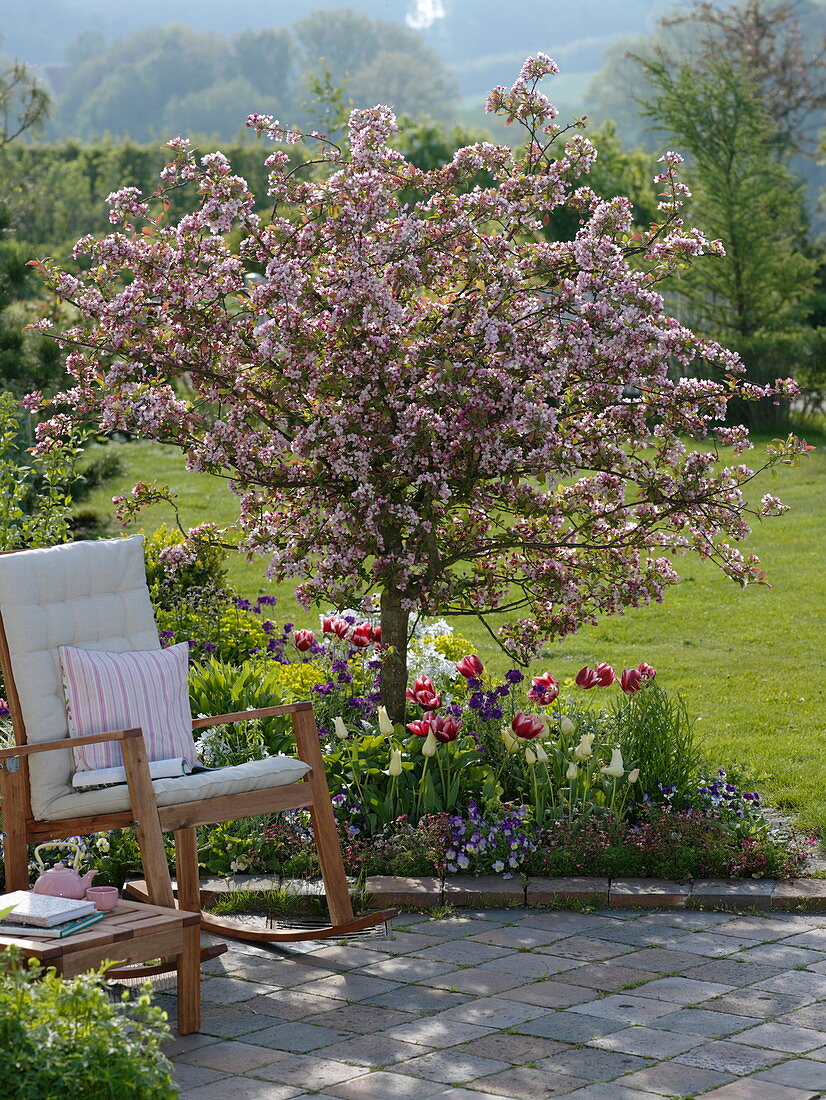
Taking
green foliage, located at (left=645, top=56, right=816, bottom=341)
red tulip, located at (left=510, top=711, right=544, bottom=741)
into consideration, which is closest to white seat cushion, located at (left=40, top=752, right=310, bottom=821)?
red tulip, located at (left=510, top=711, right=544, bottom=741)

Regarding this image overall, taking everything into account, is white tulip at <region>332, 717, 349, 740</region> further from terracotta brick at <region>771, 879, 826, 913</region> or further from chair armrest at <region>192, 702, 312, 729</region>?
terracotta brick at <region>771, 879, 826, 913</region>

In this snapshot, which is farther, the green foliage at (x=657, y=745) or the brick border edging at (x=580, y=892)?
the green foliage at (x=657, y=745)

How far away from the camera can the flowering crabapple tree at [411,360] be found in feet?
15.9

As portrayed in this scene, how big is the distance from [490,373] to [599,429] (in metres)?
0.61

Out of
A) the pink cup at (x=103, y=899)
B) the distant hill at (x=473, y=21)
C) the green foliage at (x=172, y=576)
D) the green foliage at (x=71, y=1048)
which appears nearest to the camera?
the green foliage at (x=71, y=1048)

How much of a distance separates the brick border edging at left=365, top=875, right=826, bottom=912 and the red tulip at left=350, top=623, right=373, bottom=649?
1.29m

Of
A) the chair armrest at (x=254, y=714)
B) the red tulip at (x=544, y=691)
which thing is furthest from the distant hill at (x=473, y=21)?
the chair armrest at (x=254, y=714)

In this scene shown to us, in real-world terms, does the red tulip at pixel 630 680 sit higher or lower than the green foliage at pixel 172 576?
lower

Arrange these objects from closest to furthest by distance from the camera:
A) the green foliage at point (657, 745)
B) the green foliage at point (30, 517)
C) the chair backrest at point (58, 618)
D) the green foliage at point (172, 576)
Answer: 1. the chair backrest at point (58, 618)
2. the green foliage at point (657, 745)
3. the green foliage at point (30, 517)
4. the green foliage at point (172, 576)

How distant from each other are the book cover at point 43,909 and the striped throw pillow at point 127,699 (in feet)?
1.94

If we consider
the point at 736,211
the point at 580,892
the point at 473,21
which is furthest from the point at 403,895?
the point at 473,21

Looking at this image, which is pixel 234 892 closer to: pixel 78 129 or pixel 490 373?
pixel 490 373

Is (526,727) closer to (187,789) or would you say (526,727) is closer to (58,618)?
(187,789)

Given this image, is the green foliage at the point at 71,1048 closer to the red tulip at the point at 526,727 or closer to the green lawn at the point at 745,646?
the red tulip at the point at 526,727
